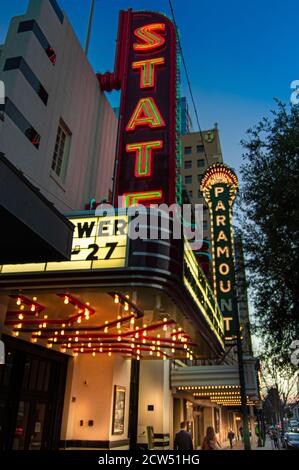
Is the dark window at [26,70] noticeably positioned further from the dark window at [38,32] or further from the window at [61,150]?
the window at [61,150]

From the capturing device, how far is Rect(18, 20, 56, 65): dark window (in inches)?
508

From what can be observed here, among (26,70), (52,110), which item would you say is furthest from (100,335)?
(26,70)

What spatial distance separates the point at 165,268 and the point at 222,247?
50.8ft

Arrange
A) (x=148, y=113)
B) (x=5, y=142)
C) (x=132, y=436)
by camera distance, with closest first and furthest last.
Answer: (x=5, y=142)
(x=148, y=113)
(x=132, y=436)

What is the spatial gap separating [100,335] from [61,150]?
7.35 meters

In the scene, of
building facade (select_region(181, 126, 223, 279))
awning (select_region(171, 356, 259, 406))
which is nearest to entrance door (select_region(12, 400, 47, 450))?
awning (select_region(171, 356, 259, 406))

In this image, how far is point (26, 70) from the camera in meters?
12.3

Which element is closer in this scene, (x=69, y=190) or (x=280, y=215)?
(x=280, y=215)

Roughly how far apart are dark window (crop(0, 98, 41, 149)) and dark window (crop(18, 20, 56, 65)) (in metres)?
3.37

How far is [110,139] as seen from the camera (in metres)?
19.3

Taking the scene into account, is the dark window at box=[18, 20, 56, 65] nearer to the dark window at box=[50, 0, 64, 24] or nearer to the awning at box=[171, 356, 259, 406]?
the dark window at box=[50, 0, 64, 24]

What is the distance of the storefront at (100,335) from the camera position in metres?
8.09
